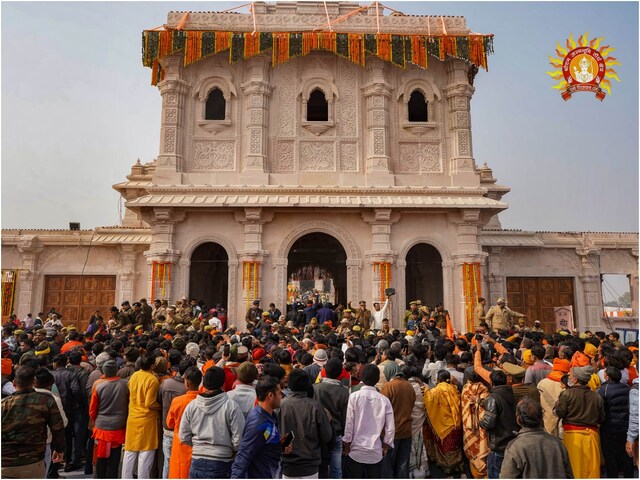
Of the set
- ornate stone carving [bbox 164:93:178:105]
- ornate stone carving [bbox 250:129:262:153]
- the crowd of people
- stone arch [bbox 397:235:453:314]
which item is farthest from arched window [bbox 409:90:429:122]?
the crowd of people

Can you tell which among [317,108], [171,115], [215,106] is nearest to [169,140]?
[171,115]

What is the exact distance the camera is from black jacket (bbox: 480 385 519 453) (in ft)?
17.4

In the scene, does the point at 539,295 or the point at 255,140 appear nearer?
the point at 255,140

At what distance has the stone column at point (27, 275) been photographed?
20.1m

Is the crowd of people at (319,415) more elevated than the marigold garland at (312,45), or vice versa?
the marigold garland at (312,45)

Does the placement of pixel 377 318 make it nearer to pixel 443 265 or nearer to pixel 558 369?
pixel 443 265

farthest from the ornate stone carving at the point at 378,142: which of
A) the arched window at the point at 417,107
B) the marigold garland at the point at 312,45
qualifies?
the marigold garland at the point at 312,45

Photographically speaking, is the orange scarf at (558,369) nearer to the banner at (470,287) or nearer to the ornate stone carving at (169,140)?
the banner at (470,287)

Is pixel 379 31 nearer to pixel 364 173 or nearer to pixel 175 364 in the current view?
pixel 364 173

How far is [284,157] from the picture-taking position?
59.8 feet

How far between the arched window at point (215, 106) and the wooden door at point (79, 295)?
802cm

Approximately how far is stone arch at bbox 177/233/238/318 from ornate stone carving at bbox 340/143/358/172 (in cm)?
487

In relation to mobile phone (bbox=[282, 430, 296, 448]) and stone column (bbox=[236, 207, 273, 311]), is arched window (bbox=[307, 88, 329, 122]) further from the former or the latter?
mobile phone (bbox=[282, 430, 296, 448])

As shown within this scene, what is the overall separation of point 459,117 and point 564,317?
887 cm
